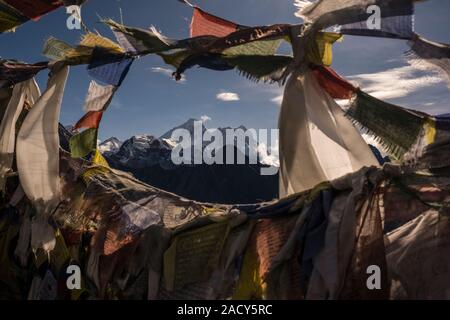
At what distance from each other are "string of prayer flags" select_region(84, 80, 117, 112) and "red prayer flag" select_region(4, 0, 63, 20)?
0.94 metres

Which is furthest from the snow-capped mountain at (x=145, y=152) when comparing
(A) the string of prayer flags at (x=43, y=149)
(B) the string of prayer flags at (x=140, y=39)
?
(B) the string of prayer flags at (x=140, y=39)

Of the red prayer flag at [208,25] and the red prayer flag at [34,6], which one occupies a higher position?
the red prayer flag at [34,6]

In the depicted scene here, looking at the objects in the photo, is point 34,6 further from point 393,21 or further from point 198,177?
point 198,177

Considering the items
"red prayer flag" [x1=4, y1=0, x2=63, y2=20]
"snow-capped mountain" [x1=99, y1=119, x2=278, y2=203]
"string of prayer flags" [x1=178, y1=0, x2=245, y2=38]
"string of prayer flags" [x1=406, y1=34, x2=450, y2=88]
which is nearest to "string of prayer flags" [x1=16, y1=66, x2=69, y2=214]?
"red prayer flag" [x1=4, y1=0, x2=63, y2=20]

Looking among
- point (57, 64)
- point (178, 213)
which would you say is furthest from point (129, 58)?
point (178, 213)

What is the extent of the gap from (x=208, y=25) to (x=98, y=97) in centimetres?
133

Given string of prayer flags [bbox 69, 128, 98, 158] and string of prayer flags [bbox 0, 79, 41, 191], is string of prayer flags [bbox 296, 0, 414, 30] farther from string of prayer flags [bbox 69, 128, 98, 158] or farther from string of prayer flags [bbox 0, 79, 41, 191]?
string of prayer flags [bbox 0, 79, 41, 191]

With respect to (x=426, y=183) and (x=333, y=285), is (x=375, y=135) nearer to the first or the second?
(x=426, y=183)

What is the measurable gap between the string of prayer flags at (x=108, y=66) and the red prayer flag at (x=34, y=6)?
37.9 inches

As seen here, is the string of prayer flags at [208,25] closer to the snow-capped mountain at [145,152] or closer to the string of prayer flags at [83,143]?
the string of prayer flags at [83,143]

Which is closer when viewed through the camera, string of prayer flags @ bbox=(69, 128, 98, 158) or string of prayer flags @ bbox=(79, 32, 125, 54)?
string of prayer flags @ bbox=(79, 32, 125, 54)

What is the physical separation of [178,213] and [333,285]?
1.73 meters

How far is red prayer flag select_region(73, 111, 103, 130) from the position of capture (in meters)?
4.38

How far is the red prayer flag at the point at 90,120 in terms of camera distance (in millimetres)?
4375
